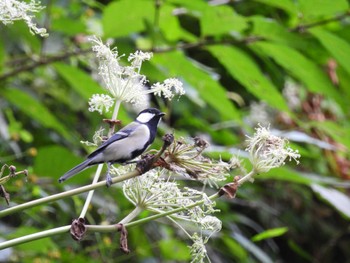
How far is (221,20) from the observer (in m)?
2.86

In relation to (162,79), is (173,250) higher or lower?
lower

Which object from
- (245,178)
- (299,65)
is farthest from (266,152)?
(299,65)

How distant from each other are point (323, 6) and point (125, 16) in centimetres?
80

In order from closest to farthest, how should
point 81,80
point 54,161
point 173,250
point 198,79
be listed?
point 54,161 → point 81,80 → point 198,79 → point 173,250

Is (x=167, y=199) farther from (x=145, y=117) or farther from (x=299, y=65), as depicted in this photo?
(x=299, y=65)

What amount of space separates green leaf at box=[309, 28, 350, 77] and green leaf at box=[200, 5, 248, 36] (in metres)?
0.33

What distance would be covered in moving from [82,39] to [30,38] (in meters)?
0.47

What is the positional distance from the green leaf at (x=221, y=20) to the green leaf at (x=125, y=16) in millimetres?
227

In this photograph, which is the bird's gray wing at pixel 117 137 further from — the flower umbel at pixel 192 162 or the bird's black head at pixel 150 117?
the flower umbel at pixel 192 162

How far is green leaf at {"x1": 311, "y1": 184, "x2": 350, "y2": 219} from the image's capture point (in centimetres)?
295

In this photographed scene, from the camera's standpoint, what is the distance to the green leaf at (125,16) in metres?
2.79

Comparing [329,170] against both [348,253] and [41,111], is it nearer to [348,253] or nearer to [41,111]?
[348,253]

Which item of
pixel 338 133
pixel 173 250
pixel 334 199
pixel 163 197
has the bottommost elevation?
pixel 173 250

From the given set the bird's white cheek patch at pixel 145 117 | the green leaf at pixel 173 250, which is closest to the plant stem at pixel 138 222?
the bird's white cheek patch at pixel 145 117
